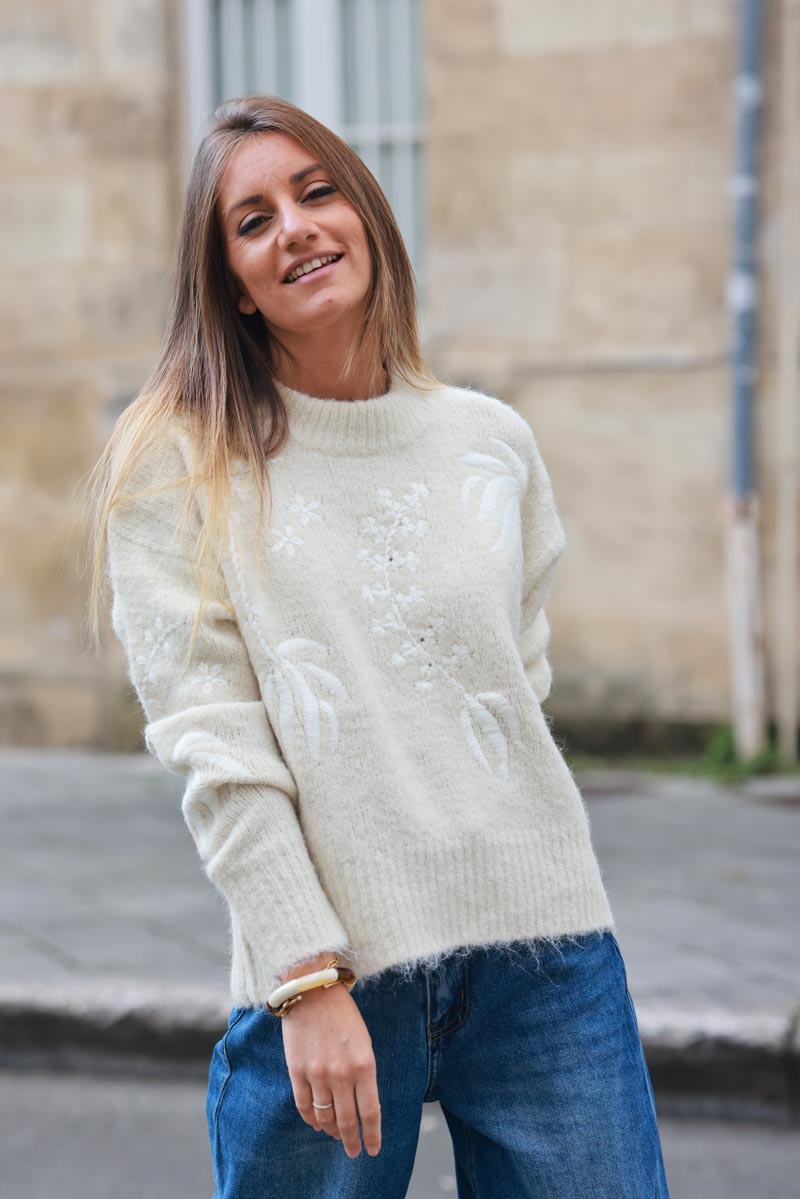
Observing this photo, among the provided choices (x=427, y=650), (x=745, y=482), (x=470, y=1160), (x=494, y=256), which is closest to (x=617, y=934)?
(x=470, y=1160)

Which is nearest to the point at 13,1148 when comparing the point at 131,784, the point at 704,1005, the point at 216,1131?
the point at 704,1005

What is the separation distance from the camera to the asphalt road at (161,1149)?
11.3ft

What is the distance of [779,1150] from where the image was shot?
362 centimetres

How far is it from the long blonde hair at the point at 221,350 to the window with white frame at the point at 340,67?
565 centimetres

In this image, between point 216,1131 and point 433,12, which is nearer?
point 216,1131

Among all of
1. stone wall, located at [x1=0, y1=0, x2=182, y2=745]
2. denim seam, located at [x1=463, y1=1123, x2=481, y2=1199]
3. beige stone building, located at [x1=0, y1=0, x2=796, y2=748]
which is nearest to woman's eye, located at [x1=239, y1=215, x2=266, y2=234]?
denim seam, located at [x1=463, y1=1123, x2=481, y2=1199]

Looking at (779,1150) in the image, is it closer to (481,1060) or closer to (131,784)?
(481,1060)

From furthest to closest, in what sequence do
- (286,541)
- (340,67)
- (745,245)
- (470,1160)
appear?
1. (340,67)
2. (745,245)
3. (470,1160)
4. (286,541)

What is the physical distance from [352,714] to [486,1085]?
0.46 m

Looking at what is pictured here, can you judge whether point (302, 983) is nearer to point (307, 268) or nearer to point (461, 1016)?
point (461, 1016)

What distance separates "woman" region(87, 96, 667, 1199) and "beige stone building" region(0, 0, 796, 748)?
5287 millimetres

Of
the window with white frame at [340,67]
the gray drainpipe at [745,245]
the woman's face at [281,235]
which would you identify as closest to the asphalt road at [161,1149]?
the woman's face at [281,235]

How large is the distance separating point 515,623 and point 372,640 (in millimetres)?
206

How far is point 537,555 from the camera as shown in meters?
1.99
